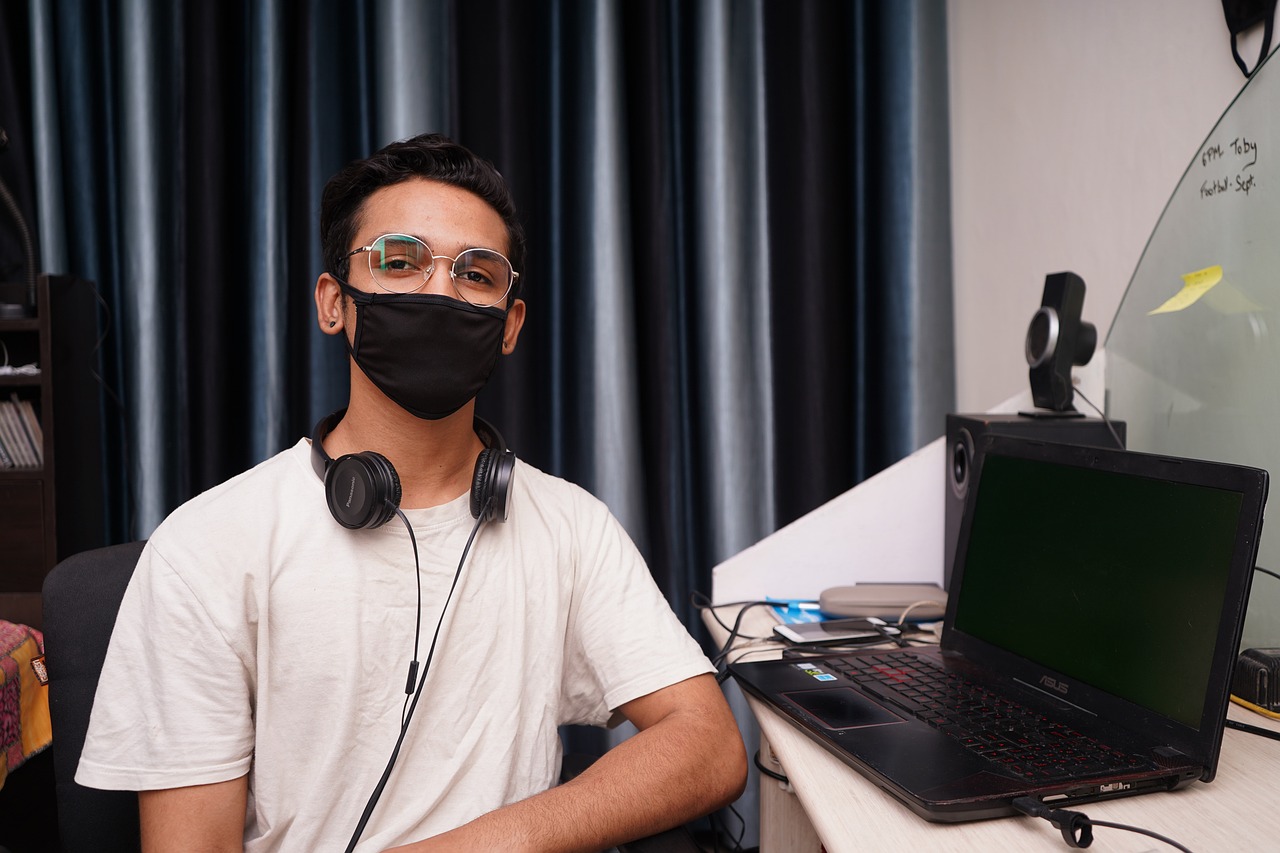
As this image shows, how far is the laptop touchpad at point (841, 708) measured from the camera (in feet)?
2.98

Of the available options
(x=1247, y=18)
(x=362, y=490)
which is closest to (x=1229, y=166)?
(x=1247, y=18)

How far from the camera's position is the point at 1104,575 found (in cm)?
94

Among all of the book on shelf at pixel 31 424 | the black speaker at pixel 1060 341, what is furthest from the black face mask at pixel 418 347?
the book on shelf at pixel 31 424

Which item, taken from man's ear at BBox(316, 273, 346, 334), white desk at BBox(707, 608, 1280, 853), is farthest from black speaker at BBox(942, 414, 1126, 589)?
man's ear at BBox(316, 273, 346, 334)

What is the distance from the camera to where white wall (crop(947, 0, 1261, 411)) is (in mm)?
1393

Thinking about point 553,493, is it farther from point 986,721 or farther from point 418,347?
point 986,721

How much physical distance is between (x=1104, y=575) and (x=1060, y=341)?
52 centimetres

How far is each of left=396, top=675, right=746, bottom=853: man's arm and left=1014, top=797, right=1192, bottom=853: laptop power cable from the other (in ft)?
1.20

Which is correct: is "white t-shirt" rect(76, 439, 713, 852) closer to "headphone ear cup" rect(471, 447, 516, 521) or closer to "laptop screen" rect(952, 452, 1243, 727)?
"headphone ear cup" rect(471, 447, 516, 521)

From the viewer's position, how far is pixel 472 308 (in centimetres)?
105

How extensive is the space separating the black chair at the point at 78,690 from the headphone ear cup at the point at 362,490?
261 millimetres

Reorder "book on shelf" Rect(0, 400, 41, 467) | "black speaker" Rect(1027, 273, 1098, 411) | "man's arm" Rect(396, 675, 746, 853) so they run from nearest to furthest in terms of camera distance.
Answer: "man's arm" Rect(396, 675, 746, 853), "black speaker" Rect(1027, 273, 1098, 411), "book on shelf" Rect(0, 400, 41, 467)

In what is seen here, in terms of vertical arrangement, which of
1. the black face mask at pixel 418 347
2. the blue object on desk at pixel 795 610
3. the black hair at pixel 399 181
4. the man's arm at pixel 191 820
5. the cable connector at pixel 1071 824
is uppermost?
the black hair at pixel 399 181

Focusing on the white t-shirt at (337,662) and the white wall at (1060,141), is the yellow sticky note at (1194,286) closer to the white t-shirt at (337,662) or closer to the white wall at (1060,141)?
the white wall at (1060,141)
